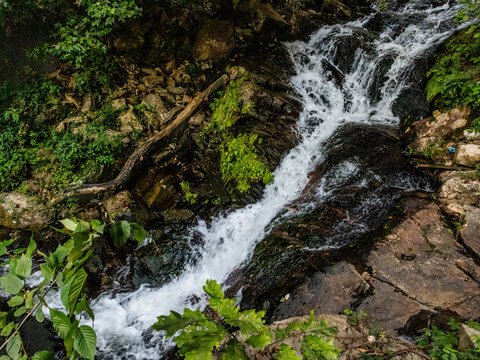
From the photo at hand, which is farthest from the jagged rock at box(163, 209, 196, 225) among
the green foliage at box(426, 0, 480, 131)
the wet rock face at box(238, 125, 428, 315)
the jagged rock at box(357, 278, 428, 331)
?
the green foliage at box(426, 0, 480, 131)

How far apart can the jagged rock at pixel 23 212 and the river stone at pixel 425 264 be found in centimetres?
619

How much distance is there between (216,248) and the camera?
564 centimetres

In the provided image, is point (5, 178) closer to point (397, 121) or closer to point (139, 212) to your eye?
point (139, 212)

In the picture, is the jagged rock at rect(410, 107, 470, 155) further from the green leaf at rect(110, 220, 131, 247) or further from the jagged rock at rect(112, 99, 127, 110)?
the jagged rock at rect(112, 99, 127, 110)

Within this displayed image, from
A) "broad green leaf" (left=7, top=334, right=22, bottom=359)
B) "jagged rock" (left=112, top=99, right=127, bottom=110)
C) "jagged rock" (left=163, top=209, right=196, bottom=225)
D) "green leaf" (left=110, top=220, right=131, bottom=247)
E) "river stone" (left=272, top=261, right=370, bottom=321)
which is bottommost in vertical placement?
"jagged rock" (left=163, top=209, right=196, bottom=225)

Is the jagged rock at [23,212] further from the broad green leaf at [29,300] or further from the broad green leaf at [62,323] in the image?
the broad green leaf at [62,323]

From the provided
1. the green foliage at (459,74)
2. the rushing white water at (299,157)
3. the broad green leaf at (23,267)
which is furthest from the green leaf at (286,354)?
the green foliage at (459,74)

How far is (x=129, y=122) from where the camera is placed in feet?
20.8

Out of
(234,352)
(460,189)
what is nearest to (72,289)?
(234,352)

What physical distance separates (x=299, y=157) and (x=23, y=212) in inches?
246

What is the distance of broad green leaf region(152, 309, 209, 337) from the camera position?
136 centimetres

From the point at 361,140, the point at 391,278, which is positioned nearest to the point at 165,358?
the point at 391,278

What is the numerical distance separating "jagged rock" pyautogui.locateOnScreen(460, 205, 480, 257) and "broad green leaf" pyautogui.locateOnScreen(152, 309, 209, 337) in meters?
4.57

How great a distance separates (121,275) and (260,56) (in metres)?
7.89
